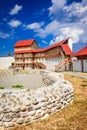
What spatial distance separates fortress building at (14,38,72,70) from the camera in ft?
125

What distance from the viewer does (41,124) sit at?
703 centimetres

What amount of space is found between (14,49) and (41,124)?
164ft

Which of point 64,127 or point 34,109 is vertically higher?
point 34,109

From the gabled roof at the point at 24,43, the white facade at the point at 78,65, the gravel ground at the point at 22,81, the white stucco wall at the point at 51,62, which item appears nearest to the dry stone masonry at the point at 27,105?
the gravel ground at the point at 22,81

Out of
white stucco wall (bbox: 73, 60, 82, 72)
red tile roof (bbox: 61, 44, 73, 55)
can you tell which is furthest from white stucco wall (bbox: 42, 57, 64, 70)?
white stucco wall (bbox: 73, 60, 82, 72)

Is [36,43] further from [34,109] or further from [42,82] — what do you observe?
[34,109]

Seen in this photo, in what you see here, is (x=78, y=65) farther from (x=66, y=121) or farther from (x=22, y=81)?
(x=66, y=121)

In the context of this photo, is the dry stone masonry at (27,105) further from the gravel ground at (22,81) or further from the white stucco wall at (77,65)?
the white stucco wall at (77,65)

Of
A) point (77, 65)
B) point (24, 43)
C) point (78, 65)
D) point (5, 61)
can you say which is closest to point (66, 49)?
point (77, 65)

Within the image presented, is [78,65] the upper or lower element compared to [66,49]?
lower

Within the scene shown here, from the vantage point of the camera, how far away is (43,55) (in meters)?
47.5

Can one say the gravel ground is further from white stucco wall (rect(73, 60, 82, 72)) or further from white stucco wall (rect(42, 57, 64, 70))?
white stucco wall (rect(42, 57, 64, 70))

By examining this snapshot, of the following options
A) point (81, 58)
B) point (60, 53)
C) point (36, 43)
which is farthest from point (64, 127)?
point (36, 43)

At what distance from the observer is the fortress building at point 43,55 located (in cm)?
3809
